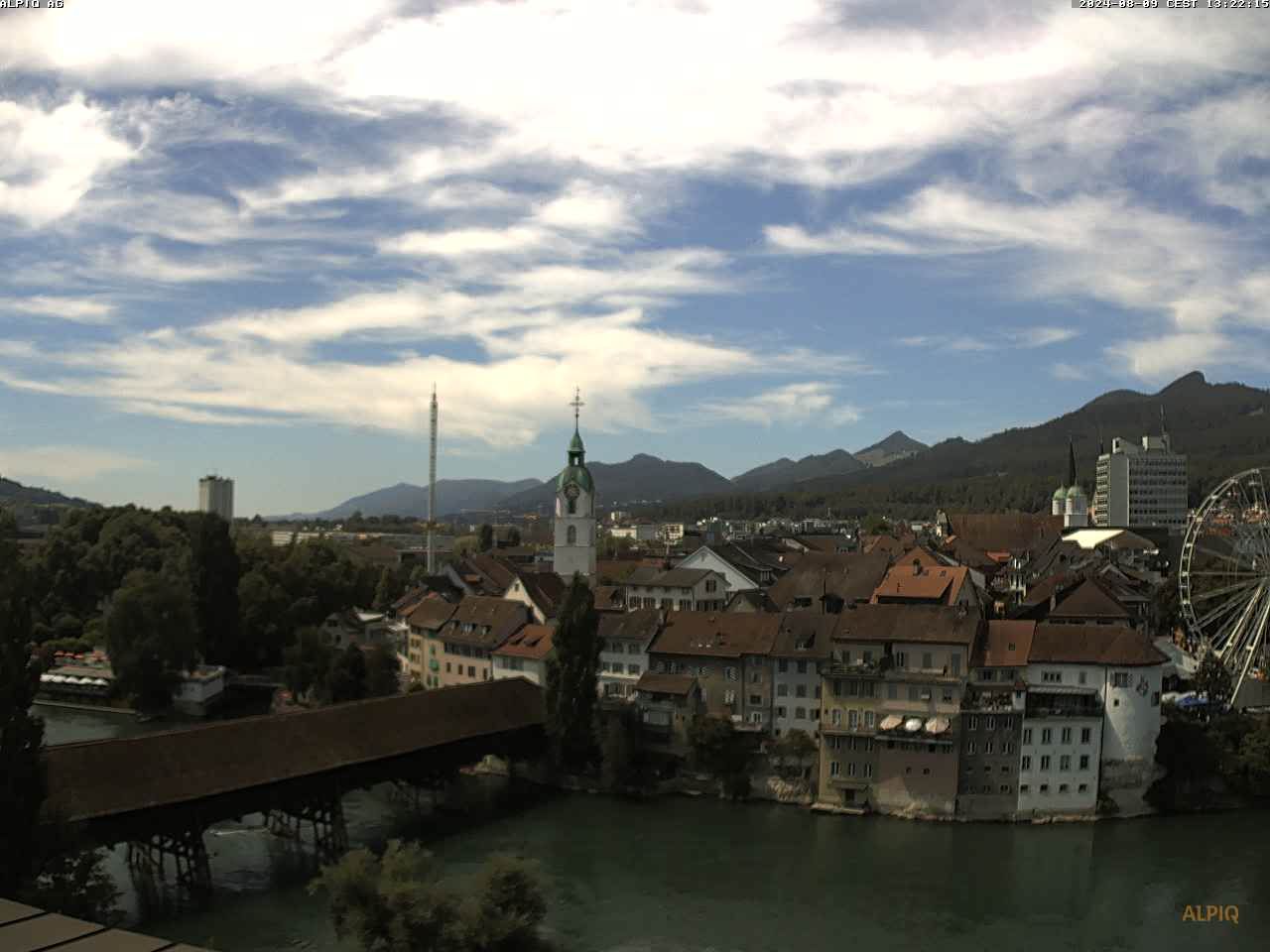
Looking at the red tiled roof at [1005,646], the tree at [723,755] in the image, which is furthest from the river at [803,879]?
the red tiled roof at [1005,646]

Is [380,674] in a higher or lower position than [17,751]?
lower

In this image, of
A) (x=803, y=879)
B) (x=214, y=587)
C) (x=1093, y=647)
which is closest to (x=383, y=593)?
(x=214, y=587)

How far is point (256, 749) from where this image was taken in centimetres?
3547

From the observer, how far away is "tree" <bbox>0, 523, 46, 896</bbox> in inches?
1006

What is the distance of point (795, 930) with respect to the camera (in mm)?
30141

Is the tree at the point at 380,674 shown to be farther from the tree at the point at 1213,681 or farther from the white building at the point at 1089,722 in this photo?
the tree at the point at 1213,681

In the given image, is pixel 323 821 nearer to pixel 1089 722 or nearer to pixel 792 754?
pixel 792 754

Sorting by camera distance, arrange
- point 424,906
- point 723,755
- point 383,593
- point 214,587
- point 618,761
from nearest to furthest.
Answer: point 424,906
point 723,755
point 618,761
point 214,587
point 383,593

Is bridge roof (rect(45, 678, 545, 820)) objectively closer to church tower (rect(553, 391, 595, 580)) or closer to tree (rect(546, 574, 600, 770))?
tree (rect(546, 574, 600, 770))

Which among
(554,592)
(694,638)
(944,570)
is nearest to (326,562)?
(554,592)

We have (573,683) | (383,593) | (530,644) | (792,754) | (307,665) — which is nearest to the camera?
(792,754)

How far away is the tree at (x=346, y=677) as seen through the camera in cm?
5744

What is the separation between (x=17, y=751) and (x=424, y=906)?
32.6ft

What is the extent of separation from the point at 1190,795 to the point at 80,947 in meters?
39.8
